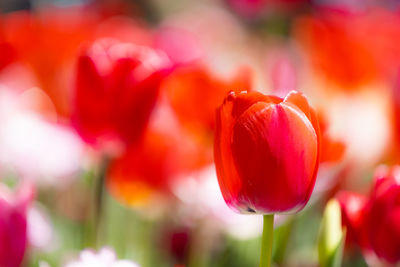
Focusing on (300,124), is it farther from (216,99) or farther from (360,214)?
(216,99)

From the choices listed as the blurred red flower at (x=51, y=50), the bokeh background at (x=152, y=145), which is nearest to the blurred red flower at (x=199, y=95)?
the bokeh background at (x=152, y=145)

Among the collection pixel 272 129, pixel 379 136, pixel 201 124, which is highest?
pixel 272 129

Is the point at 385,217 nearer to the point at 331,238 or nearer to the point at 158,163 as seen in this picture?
the point at 331,238

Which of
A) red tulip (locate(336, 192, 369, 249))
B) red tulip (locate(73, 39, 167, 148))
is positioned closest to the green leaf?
red tulip (locate(336, 192, 369, 249))

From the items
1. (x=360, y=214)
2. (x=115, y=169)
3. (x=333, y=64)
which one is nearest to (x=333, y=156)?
(x=360, y=214)

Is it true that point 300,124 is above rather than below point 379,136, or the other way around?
above

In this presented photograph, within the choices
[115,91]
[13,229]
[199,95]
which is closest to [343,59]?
[199,95]

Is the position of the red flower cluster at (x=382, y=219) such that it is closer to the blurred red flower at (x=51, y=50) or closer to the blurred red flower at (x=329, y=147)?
the blurred red flower at (x=329, y=147)
